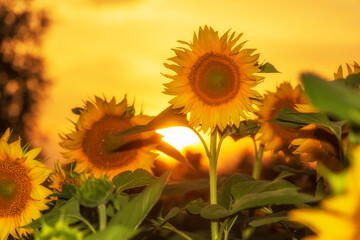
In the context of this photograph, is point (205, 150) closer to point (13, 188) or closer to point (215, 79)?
point (215, 79)

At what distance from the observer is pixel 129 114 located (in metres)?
1.60

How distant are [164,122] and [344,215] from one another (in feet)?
3.23

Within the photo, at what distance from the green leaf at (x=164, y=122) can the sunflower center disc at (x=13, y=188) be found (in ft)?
0.76

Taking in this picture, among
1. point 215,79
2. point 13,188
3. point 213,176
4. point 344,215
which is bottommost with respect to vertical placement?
point 13,188

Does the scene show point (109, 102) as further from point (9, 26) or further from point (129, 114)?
point (9, 26)

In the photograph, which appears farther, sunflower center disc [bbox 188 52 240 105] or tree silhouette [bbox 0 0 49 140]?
tree silhouette [bbox 0 0 49 140]

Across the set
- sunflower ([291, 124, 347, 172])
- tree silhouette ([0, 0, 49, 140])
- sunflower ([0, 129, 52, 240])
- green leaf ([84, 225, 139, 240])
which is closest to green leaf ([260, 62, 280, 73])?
sunflower ([291, 124, 347, 172])

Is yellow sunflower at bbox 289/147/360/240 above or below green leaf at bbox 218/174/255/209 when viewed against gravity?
above

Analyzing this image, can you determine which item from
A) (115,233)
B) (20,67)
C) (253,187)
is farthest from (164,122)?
(20,67)

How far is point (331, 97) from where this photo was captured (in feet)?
1.13

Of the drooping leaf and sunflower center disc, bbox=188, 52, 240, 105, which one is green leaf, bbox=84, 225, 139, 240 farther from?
sunflower center disc, bbox=188, 52, 240, 105

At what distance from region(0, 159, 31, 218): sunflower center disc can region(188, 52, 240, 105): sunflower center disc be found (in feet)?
1.72

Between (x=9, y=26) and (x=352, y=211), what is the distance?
10067 mm

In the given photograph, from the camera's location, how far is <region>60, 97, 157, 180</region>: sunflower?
1619mm
